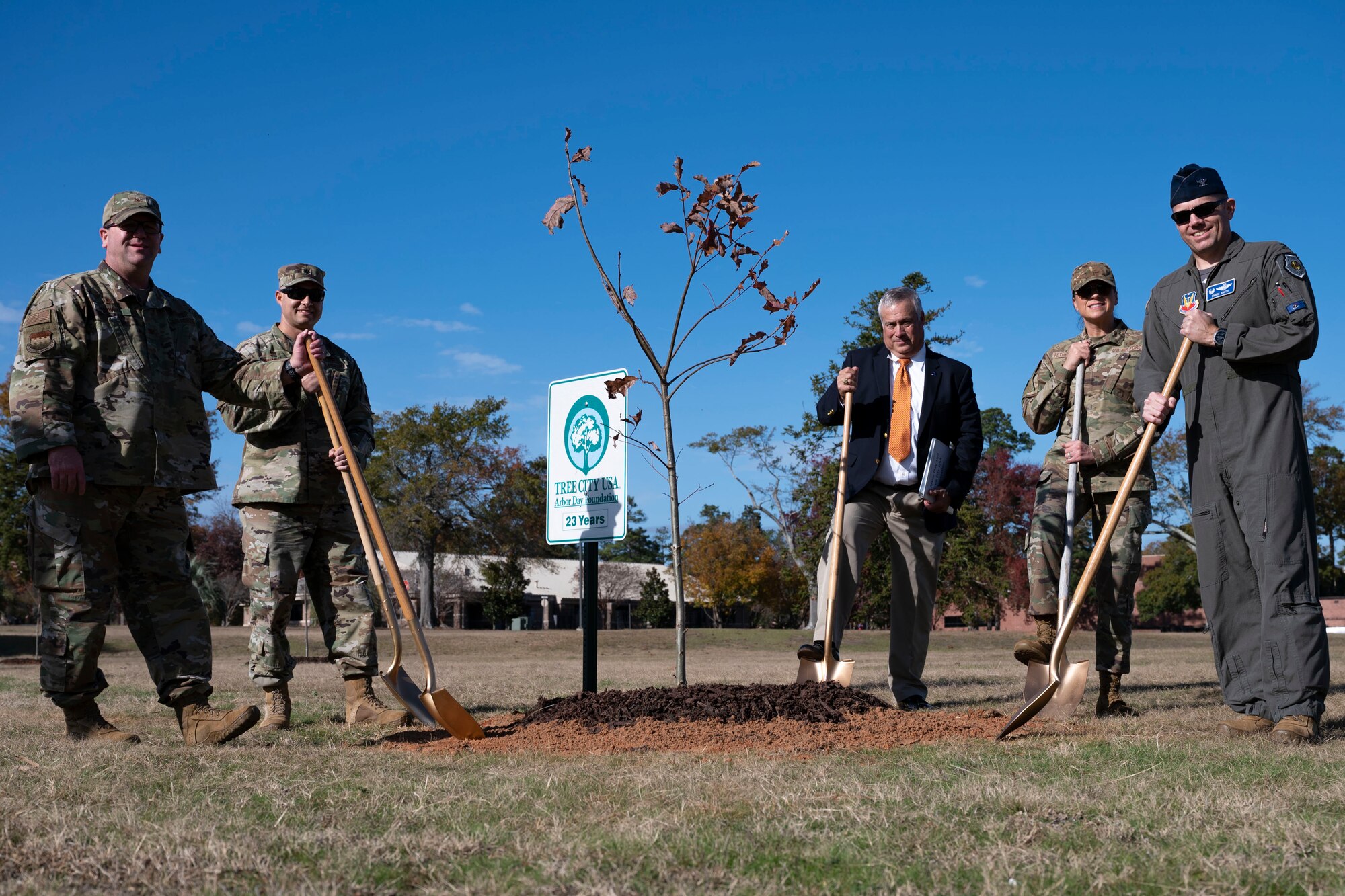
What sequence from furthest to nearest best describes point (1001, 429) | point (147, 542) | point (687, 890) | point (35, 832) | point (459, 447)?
1. point (1001, 429)
2. point (459, 447)
3. point (147, 542)
4. point (35, 832)
5. point (687, 890)

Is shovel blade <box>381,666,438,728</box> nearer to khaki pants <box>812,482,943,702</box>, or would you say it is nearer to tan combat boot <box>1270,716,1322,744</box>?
khaki pants <box>812,482,943,702</box>

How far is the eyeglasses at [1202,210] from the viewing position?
5148 millimetres

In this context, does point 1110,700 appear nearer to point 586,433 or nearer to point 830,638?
point 830,638

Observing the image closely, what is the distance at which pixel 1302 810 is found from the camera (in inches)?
119

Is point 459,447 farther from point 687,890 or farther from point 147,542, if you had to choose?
point 687,890

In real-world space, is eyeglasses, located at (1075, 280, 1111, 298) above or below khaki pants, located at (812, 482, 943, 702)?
above

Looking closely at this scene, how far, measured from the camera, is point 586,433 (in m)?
7.95

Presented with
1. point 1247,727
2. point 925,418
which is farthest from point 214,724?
point 1247,727

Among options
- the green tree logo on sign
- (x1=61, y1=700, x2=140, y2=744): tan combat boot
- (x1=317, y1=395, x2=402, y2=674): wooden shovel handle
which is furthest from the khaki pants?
(x1=61, y1=700, x2=140, y2=744): tan combat boot

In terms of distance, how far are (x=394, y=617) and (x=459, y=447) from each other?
41.8m

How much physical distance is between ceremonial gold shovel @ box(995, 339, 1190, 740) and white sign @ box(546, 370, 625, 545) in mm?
3324

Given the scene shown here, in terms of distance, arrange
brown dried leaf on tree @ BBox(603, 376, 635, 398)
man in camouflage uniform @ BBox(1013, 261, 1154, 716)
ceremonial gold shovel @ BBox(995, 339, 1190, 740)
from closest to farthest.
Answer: ceremonial gold shovel @ BBox(995, 339, 1190, 740)
man in camouflage uniform @ BBox(1013, 261, 1154, 716)
brown dried leaf on tree @ BBox(603, 376, 635, 398)

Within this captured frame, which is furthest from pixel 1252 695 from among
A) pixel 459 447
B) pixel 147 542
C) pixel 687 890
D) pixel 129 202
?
pixel 459 447

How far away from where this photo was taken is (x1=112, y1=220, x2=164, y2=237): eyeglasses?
5211 millimetres
